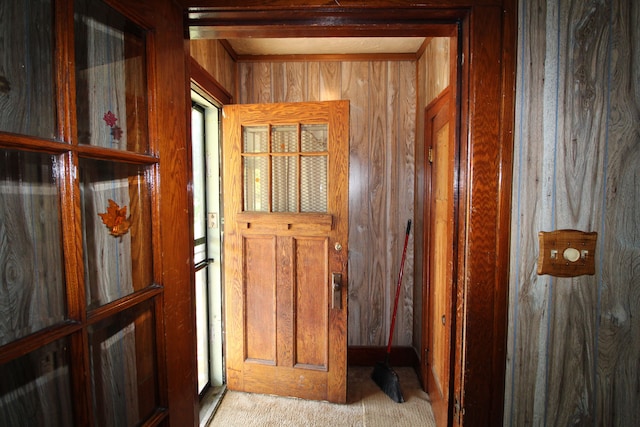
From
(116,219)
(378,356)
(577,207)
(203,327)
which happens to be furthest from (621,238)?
(203,327)

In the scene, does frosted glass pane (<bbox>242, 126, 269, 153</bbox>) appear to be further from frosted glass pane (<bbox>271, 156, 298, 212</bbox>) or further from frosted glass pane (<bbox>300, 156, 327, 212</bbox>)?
frosted glass pane (<bbox>300, 156, 327, 212</bbox>)

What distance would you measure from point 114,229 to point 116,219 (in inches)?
0.9

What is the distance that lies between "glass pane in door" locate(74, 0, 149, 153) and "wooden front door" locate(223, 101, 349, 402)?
4.02 feet

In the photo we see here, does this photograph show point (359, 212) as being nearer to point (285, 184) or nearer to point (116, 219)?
point (285, 184)

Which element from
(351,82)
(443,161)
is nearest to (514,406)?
(443,161)

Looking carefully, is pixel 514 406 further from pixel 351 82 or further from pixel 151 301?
pixel 351 82

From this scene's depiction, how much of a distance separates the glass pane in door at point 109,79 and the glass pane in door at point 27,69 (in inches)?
2.3

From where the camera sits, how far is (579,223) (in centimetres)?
78

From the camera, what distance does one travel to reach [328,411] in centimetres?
187

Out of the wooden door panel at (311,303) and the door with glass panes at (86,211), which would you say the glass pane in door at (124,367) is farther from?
the wooden door panel at (311,303)

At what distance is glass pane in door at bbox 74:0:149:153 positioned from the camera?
0.59 metres

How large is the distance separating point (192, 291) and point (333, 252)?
1.14 metres

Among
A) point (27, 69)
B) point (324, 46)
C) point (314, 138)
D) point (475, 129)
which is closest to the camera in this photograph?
point (27, 69)

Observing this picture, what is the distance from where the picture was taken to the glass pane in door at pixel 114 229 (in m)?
0.60
